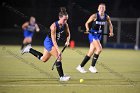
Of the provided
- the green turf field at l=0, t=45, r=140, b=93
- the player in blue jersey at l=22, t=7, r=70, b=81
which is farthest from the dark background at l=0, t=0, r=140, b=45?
the player in blue jersey at l=22, t=7, r=70, b=81

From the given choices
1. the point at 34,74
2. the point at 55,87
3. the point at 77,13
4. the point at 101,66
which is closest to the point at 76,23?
the point at 77,13

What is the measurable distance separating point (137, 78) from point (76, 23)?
779 inches

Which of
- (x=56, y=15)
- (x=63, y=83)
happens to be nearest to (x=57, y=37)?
(x=63, y=83)

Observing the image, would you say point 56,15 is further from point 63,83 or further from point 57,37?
point 63,83

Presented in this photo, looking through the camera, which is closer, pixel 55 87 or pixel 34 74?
pixel 55 87

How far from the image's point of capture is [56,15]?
31859 mm

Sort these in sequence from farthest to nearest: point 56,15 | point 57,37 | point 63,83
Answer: point 56,15 → point 57,37 → point 63,83

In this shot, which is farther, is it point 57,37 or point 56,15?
point 56,15

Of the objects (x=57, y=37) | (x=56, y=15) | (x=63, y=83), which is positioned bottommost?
(x=56, y=15)

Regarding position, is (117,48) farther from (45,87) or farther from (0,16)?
(45,87)

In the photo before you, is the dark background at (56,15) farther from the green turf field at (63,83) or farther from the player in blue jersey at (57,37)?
the player in blue jersey at (57,37)

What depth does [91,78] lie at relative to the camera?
1196 cm

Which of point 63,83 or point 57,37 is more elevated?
point 57,37

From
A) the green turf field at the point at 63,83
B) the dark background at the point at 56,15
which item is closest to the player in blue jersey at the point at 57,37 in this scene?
the green turf field at the point at 63,83
